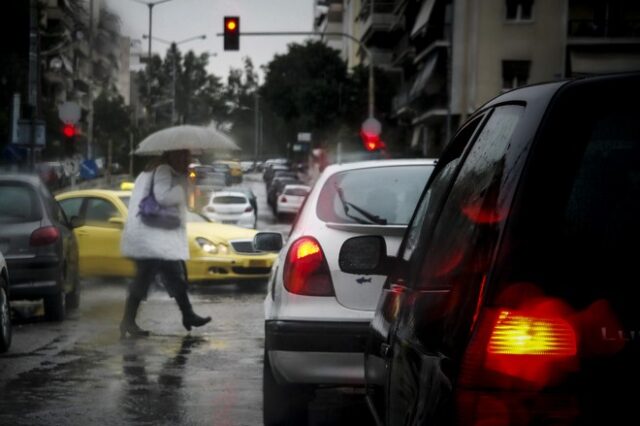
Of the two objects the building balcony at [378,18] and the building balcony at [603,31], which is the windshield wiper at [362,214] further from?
the building balcony at [378,18]

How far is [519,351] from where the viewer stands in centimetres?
301

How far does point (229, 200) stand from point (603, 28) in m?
16.3

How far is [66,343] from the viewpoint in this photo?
40.8 feet

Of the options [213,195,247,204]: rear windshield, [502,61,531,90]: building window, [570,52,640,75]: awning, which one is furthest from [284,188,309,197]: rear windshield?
[570,52,640,75]: awning

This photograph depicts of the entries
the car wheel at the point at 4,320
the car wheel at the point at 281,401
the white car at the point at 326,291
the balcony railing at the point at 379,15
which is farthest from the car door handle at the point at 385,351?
the balcony railing at the point at 379,15

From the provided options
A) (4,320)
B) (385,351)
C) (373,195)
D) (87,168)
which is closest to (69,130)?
(87,168)

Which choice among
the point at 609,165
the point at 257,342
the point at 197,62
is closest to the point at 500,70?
the point at 257,342

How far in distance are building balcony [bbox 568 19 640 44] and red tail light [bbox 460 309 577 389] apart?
162 feet

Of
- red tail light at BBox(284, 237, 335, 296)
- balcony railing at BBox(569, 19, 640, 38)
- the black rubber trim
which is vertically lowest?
the black rubber trim

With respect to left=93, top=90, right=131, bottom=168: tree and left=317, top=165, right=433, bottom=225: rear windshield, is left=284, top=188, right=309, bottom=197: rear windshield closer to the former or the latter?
left=317, top=165, right=433, bottom=225: rear windshield

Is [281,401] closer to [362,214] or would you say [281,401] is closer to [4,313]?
[362,214]

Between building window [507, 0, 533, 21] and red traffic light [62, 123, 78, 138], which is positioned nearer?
red traffic light [62, 123, 78, 138]

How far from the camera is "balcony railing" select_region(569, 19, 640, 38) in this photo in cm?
5144

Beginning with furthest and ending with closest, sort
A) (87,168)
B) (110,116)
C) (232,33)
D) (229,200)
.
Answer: (110,116), (229,200), (87,168), (232,33)
